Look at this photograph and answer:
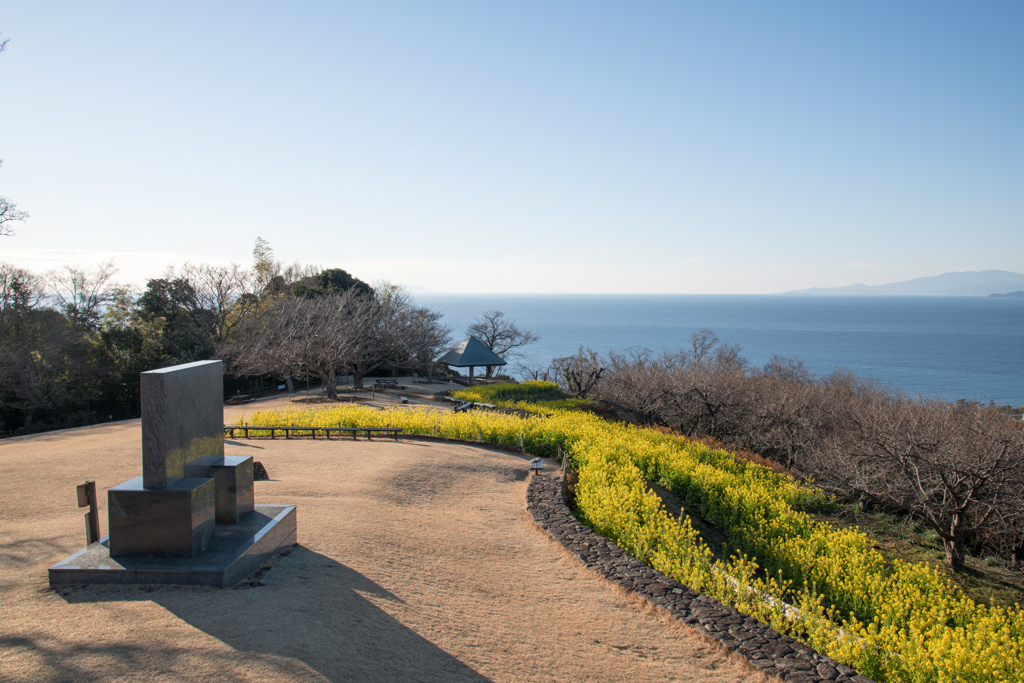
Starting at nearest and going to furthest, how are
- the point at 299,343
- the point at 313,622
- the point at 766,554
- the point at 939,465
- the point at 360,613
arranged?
the point at 313,622
the point at 360,613
the point at 766,554
the point at 939,465
the point at 299,343

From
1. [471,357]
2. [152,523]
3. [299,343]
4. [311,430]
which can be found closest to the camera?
[152,523]

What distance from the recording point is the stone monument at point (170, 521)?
5887 mm

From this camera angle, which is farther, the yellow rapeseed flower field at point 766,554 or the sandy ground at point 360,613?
the yellow rapeseed flower field at point 766,554

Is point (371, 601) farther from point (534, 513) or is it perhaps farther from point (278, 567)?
point (534, 513)

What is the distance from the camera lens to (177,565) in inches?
234

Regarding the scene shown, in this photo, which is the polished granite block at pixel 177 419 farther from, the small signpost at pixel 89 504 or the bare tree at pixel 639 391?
the bare tree at pixel 639 391

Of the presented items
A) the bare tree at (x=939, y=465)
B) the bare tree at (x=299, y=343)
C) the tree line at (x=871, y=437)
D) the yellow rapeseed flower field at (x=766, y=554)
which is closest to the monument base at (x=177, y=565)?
the yellow rapeseed flower field at (x=766, y=554)

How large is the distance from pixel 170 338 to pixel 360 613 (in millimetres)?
30217

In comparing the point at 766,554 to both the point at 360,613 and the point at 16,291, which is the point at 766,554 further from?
the point at 16,291

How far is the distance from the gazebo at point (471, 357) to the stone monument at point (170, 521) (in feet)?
77.7

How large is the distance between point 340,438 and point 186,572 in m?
10.5

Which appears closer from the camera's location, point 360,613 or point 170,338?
point 360,613

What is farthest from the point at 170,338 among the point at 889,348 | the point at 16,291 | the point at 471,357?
the point at 889,348

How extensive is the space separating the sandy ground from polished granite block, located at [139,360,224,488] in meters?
1.32
